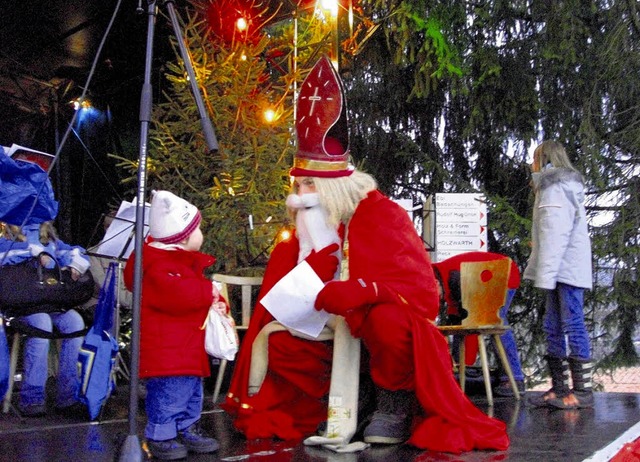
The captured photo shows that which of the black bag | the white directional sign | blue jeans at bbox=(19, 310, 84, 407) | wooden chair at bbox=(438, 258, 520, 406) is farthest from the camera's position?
the white directional sign

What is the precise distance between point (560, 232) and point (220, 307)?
2.32 m

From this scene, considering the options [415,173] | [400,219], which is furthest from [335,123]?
[415,173]

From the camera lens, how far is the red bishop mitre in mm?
3600

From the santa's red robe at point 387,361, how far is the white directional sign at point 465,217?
412 cm

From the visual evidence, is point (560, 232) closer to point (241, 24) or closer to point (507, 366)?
point (507, 366)

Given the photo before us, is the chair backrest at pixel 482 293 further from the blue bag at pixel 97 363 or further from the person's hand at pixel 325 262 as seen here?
the blue bag at pixel 97 363

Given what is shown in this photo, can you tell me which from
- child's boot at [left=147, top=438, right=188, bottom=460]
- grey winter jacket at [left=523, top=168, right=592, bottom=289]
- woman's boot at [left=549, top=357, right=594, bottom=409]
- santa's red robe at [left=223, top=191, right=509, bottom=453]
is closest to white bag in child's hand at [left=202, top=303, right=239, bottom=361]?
santa's red robe at [left=223, top=191, right=509, bottom=453]

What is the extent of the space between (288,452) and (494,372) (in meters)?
3.33

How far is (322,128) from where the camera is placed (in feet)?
11.9

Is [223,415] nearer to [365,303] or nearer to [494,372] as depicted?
[365,303]

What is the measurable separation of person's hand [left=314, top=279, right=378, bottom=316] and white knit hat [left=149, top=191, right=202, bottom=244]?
64 centimetres

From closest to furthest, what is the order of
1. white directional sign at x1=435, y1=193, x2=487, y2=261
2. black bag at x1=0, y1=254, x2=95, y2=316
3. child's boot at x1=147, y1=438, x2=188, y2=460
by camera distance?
child's boot at x1=147, y1=438, x2=188, y2=460 < black bag at x1=0, y1=254, x2=95, y2=316 < white directional sign at x1=435, y1=193, x2=487, y2=261

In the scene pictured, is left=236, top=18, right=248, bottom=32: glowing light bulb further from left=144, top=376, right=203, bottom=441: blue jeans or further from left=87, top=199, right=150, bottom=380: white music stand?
left=144, top=376, right=203, bottom=441: blue jeans

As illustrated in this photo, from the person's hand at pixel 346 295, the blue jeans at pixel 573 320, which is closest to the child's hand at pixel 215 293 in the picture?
the person's hand at pixel 346 295
